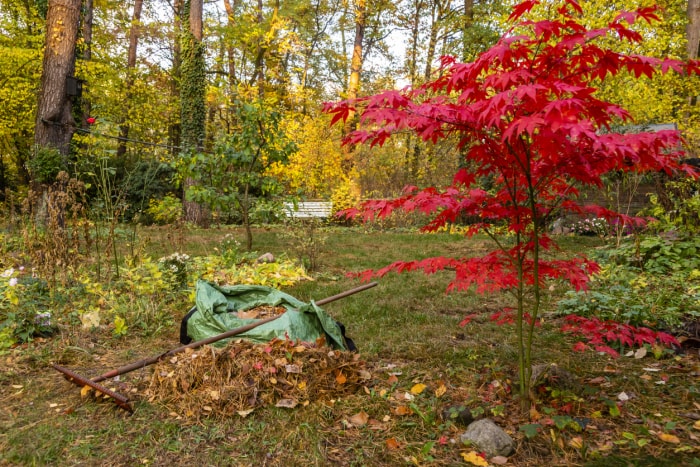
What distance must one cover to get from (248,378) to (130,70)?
14670 millimetres

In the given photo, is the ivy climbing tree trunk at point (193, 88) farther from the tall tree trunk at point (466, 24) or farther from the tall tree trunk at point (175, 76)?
the tall tree trunk at point (466, 24)

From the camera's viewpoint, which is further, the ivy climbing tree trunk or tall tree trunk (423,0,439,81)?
tall tree trunk (423,0,439,81)

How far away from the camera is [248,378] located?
269 centimetres

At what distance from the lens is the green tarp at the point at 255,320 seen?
3051 mm

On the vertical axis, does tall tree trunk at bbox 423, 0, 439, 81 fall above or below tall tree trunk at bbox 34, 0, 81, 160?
above

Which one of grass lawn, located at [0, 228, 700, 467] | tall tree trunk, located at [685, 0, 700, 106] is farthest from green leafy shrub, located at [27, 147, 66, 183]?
tall tree trunk, located at [685, 0, 700, 106]

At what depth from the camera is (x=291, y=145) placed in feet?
21.6

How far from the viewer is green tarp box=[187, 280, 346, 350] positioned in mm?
3051

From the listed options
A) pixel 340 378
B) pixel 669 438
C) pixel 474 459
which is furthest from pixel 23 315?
pixel 669 438

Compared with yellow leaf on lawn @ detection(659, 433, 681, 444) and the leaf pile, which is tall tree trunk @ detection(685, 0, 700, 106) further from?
the leaf pile

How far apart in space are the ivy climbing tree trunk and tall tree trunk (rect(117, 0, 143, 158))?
12.8 ft

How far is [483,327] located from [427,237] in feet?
18.9

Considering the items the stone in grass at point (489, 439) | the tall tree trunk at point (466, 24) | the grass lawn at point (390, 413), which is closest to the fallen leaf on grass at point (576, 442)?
the grass lawn at point (390, 413)

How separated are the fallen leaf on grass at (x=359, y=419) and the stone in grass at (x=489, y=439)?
1.77ft
